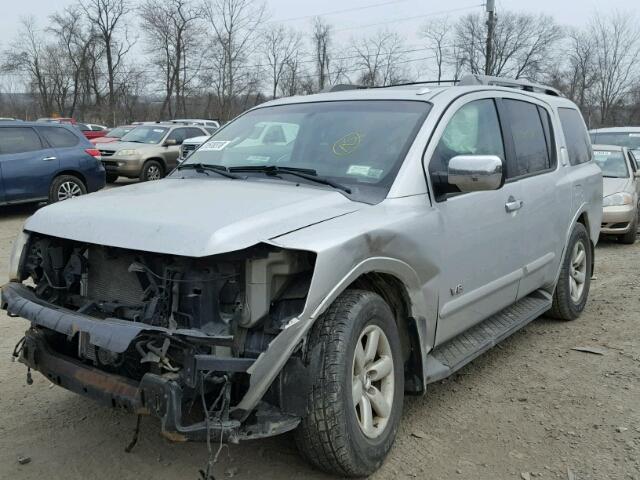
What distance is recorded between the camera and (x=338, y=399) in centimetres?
264

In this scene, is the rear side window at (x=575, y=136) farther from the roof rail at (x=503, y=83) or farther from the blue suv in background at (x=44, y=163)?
the blue suv in background at (x=44, y=163)

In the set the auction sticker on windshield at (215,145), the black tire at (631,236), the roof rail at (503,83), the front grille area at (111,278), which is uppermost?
the roof rail at (503,83)

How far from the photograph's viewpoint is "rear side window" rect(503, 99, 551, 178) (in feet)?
14.5

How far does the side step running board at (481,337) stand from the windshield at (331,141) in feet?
3.45

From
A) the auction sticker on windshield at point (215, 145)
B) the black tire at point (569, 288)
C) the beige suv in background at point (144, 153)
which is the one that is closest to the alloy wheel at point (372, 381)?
the auction sticker on windshield at point (215, 145)

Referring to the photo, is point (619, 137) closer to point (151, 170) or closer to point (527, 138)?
point (527, 138)

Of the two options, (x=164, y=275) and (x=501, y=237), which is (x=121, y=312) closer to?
(x=164, y=275)

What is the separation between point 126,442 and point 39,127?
9.61m

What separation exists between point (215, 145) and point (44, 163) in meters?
8.03

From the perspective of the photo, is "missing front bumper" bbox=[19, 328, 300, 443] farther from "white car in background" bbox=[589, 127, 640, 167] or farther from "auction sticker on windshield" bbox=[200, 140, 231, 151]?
"white car in background" bbox=[589, 127, 640, 167]

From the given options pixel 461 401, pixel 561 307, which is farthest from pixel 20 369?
pixel 561 307

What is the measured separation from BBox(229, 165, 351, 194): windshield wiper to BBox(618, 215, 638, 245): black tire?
7.66 metres

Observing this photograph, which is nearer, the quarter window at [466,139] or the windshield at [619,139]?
the quarter window at [466,139]

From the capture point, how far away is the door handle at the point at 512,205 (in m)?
4.02
